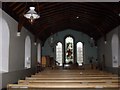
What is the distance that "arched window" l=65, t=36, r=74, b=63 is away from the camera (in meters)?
21.9

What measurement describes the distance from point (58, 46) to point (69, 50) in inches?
44.3

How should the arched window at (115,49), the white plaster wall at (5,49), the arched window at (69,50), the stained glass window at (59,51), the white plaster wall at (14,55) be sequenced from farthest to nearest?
the stained glass window at (59,51) → the arched window at (69,50) → the arched window at (115,49) → the white plaster wall at (5,49) → the white plaster wall at (14,55)

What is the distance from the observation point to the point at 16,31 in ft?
33.2

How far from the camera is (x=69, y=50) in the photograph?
2183 cm

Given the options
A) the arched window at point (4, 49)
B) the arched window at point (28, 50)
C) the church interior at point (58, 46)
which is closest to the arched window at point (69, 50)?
the church interior at point (58, 46)

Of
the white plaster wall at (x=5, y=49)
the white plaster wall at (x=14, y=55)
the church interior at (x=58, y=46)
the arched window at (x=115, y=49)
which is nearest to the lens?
the church interior at (x=58, y=46)

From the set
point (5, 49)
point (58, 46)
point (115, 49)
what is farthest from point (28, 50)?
point (58, 46)

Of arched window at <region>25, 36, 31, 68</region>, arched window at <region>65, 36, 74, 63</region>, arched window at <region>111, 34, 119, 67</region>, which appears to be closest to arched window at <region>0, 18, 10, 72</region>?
arched window at <region>25, 36, 31, 68</region>

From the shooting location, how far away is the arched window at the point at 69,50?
862 inches

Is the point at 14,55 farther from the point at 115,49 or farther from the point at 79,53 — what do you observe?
the point at 79,53

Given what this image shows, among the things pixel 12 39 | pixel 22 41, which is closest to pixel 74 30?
pixel 22 41

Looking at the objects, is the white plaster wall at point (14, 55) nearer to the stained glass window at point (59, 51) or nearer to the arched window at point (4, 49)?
the arched window at point (4, 49)

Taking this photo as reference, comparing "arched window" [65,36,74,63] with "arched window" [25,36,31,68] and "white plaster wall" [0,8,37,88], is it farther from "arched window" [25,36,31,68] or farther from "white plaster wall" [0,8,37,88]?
"white plaster wall" [0,8,37,88]

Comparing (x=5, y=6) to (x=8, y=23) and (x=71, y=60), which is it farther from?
(x=71, y=60)
